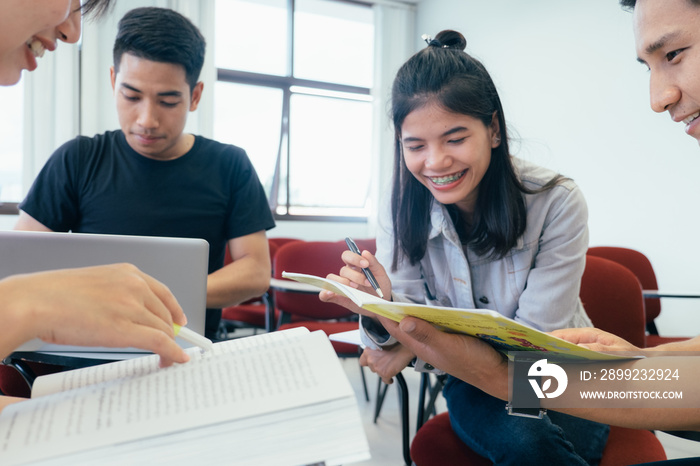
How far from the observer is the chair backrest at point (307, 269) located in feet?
9.15

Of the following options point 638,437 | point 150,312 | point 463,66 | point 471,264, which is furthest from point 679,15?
point 150,312

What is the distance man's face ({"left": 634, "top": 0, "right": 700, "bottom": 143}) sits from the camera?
876mm

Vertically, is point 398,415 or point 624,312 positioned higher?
point 624,312

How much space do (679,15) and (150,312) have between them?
871mm

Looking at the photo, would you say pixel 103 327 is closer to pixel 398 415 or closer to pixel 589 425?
pixel 589 425

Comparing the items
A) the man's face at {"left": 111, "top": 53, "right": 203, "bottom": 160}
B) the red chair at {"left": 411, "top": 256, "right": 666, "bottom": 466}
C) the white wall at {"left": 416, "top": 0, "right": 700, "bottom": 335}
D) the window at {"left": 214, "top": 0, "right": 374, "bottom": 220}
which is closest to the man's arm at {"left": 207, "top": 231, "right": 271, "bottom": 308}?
the man's face at {"left": 111, "top": 53, "right": 203, "bottom": 160}

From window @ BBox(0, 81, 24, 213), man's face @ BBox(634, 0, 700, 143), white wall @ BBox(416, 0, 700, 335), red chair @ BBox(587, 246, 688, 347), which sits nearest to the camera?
man's face @ BBox(634, 0, 700, 143)

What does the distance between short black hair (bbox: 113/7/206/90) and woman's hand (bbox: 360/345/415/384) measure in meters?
0.86

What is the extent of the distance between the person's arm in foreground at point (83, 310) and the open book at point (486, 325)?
25 cm

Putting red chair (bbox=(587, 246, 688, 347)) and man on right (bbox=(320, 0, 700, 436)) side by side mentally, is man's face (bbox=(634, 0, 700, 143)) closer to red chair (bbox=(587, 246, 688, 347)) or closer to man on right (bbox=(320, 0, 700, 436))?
man on right (bbox=(320, 0, 700, 436))

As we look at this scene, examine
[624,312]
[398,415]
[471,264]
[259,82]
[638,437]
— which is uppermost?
[259,82]

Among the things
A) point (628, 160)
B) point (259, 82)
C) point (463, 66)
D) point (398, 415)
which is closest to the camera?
point (463, 66)

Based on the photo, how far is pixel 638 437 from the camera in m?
1.11

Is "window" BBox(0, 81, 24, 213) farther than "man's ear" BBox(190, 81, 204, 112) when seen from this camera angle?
Yes
